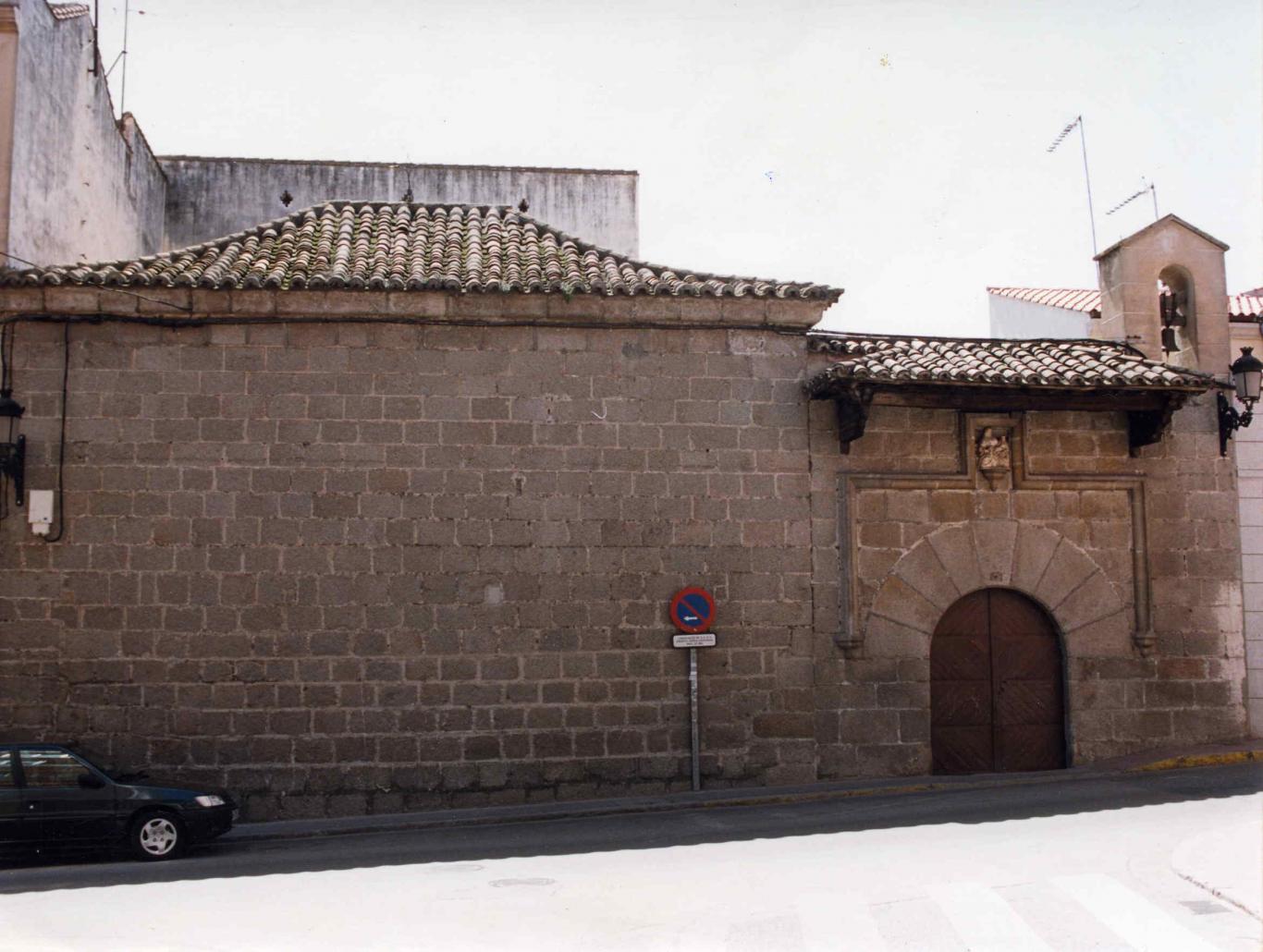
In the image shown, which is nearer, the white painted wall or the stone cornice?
the stone cornice

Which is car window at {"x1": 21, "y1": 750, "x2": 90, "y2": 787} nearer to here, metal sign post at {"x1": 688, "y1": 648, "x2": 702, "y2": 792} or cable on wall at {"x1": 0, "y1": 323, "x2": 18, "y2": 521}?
cable on wall at {"x1": 0, "y1": 323, "x2": 18, "y2": 521}

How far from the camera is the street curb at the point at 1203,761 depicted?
11641 millimetres

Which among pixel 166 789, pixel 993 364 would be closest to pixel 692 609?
pixel 993 364

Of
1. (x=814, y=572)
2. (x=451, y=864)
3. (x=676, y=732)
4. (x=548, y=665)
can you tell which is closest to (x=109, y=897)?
(x=451, y=864)

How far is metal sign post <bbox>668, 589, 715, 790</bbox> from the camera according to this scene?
11273 millimetres

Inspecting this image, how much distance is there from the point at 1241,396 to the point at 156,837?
10.8m

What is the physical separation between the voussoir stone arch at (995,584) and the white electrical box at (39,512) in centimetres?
776

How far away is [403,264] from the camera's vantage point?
39.3ft

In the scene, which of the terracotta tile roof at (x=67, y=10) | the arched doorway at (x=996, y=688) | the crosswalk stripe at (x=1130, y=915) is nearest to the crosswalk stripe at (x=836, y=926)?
the crosswalk stripe at (x=1130, y=915)

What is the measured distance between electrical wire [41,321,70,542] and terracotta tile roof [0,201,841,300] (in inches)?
22.2

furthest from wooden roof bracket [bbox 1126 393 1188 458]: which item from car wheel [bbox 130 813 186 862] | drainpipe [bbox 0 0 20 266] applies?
drainpipe [bbox 0 0 20 266]

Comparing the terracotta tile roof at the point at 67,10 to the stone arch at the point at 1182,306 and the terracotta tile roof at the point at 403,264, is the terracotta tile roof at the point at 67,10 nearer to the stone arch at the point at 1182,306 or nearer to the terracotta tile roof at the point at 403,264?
the terracotta tile roof at the point at 403,264

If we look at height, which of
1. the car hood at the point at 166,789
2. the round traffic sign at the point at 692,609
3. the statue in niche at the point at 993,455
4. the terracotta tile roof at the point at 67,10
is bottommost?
the car hood at the point at 166,789

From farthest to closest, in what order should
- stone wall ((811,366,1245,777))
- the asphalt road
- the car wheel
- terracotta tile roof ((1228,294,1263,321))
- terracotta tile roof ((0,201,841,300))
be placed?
1. terracotta tile roof ((1228,294,1263,321))
2. stone wall ((811,366,1245,777))
3. terracotta tile roof ((0,201,841,300))
4. the car wheel
5. the asphalt road
